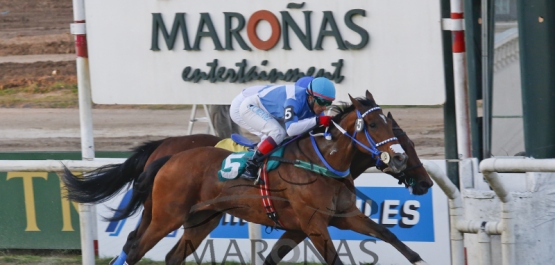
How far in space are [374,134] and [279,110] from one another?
744 mm

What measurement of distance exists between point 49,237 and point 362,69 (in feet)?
9.34

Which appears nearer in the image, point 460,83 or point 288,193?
point 288,193

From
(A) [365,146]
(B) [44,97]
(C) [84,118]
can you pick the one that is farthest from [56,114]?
(A) [365,146]

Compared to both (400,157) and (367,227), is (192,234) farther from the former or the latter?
(400,157)

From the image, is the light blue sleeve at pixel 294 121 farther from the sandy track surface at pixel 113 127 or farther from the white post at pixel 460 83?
the sandy track surface at pixel 113 127

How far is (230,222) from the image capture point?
264 inches

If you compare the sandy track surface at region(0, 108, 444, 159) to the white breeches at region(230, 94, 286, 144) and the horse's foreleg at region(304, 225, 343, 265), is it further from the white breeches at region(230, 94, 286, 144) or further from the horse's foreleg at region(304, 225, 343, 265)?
the horse's foreleg at region(304, 225, 343, 265)

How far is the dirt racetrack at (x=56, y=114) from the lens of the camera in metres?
12.0

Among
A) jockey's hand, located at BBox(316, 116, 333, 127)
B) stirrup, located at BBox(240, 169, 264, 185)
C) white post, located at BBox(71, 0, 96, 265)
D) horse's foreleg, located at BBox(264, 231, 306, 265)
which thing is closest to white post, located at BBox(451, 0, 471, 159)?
jockey's hand, located at BBox(316, 116, 333, 127)

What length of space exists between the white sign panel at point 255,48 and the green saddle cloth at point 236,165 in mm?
755

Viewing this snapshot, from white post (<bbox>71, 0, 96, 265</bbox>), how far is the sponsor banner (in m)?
0.14

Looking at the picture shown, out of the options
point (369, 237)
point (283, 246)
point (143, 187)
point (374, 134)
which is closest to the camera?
point (374, 134)

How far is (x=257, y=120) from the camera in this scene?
567 centimetres

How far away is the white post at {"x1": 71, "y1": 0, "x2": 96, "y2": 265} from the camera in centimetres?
629
